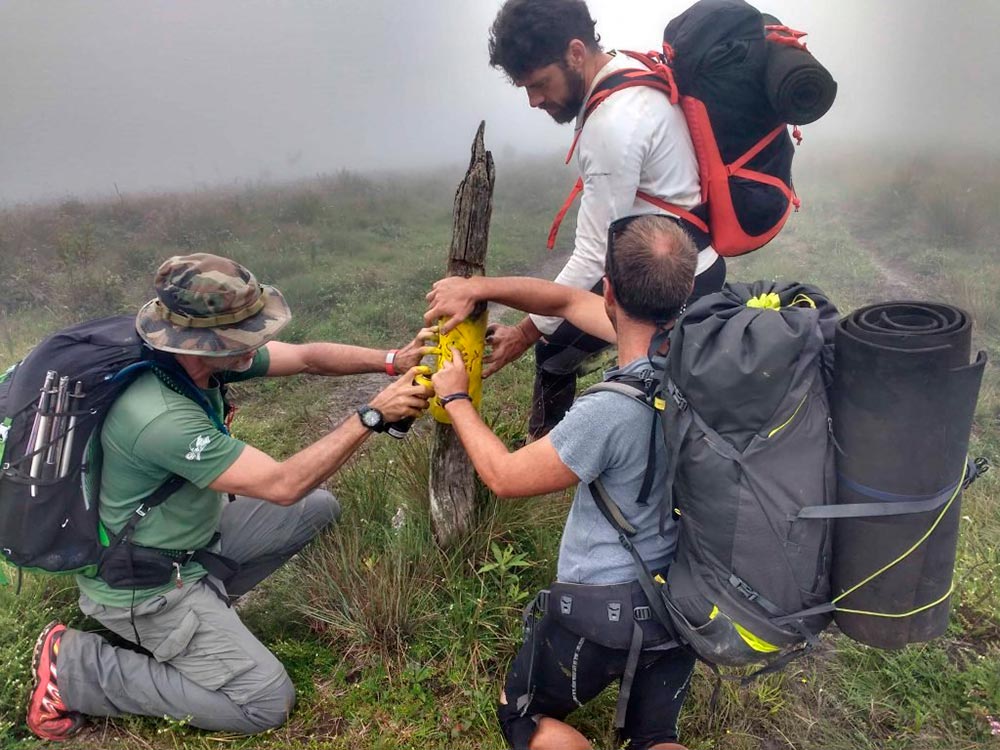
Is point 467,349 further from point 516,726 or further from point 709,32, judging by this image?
point 709,32

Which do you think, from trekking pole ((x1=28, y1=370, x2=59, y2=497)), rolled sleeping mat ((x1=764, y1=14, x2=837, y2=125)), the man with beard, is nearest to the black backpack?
trekking pole ((x1=28, y1=370, x2=59, y2=497))

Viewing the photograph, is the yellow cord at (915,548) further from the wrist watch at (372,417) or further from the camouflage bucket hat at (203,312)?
the camouflage bucket hat at (203,312)

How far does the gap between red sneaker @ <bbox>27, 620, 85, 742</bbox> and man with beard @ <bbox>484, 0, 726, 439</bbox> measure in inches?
80.7

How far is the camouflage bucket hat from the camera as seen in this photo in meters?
2.21

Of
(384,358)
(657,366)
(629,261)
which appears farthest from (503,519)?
(629,261)

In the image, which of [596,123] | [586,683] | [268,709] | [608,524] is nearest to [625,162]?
[596,123]

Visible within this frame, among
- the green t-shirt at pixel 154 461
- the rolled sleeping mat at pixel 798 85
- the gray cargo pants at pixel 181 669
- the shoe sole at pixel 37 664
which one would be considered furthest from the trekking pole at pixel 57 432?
the rolled sleeping mat at pixel 798 85

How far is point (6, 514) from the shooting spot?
2.15 metres

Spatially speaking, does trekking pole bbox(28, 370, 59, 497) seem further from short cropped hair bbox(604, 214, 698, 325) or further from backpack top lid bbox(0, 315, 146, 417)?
short cropped hair bbox(604, 214, 698, 325)

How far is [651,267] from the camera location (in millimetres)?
1670

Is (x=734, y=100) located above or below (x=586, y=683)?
above

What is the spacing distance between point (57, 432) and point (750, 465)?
2.12m

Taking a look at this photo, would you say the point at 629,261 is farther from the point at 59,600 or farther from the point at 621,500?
the point at 59,600

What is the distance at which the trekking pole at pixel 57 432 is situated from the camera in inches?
82.2
